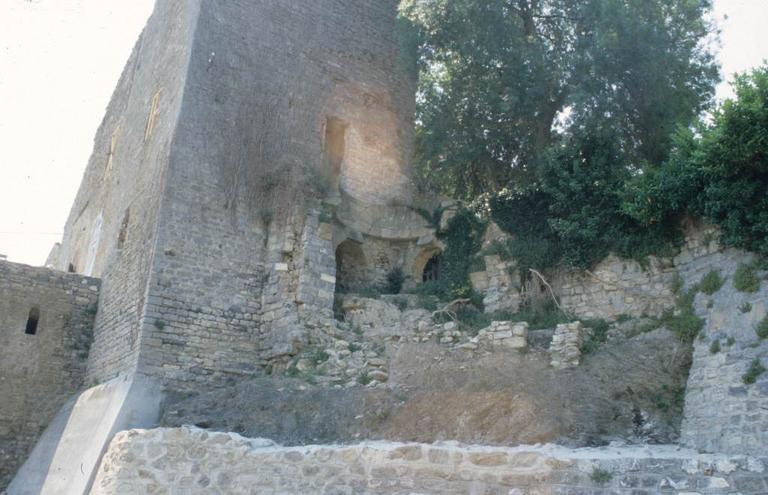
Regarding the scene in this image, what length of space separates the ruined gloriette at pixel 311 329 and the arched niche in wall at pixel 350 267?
5cm

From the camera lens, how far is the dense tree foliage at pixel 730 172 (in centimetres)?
1032

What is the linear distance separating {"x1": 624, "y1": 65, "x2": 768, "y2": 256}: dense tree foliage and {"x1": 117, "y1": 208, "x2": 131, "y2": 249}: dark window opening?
34.7ft

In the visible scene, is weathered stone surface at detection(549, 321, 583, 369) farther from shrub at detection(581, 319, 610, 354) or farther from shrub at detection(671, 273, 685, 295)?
shrub at detection(671, 273, 685, 295)

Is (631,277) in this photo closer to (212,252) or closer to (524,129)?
(524,129)

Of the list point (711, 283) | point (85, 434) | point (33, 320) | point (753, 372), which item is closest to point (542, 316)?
point (711, 283)

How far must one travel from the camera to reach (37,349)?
15578mm

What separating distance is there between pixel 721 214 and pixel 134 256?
10.5 m

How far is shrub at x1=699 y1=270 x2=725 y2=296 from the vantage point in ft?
36.8

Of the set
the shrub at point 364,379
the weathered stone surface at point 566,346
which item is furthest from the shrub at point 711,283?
the shrub at point 364,379

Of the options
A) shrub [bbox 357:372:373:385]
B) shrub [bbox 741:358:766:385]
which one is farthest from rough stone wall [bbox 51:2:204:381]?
shrub [bbox 741:358:766:385]

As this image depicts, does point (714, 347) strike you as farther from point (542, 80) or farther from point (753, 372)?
point (542, 80)

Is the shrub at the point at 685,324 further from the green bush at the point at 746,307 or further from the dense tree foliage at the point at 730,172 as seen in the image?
the dense tree foliage at the point at 730,172

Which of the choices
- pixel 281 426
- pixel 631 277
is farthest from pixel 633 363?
pixel 281 426

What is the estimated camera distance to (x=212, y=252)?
557 inches
